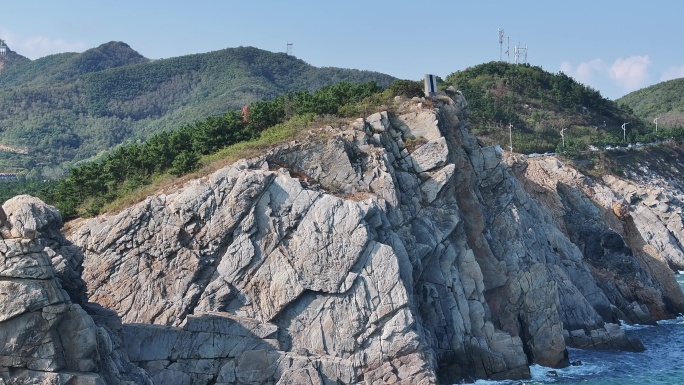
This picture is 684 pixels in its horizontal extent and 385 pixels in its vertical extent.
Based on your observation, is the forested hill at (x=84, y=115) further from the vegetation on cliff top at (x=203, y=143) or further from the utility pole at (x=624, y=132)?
the vegetation on cliff top at (x=203, y=143)

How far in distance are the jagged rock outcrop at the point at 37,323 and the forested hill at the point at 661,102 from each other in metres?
135

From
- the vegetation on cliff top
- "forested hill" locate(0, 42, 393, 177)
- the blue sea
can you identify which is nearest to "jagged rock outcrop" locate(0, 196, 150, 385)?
the vegetation on cliff top

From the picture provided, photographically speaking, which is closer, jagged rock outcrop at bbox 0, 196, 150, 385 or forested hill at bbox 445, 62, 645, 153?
jagged rock outcrop at bbox 0, 196, 150, 385

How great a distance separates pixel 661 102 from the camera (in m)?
166

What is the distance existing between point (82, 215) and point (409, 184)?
14229 mm

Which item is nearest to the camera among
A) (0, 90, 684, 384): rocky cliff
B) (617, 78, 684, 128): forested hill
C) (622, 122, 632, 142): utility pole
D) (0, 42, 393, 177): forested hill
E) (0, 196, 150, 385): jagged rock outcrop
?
(0, 196, 150, 385): jagged rock outcrop

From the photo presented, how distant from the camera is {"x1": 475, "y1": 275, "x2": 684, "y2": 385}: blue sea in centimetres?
3647

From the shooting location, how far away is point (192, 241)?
31609mm

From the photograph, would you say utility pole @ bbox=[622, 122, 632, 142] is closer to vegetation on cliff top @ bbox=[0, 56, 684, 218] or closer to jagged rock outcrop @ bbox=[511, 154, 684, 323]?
jagged rock outcrop @ bbox=[511, 154, 684, 323]

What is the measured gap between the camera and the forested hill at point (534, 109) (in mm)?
95250

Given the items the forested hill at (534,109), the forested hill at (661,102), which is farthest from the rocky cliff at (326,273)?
the forested hill at (661,102)

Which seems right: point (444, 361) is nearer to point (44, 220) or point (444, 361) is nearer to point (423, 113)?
point (423, 113)

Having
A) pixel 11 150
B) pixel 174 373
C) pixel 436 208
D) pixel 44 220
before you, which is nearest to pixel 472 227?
pixel 436 208

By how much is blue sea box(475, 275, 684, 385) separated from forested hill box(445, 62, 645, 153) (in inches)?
1846
